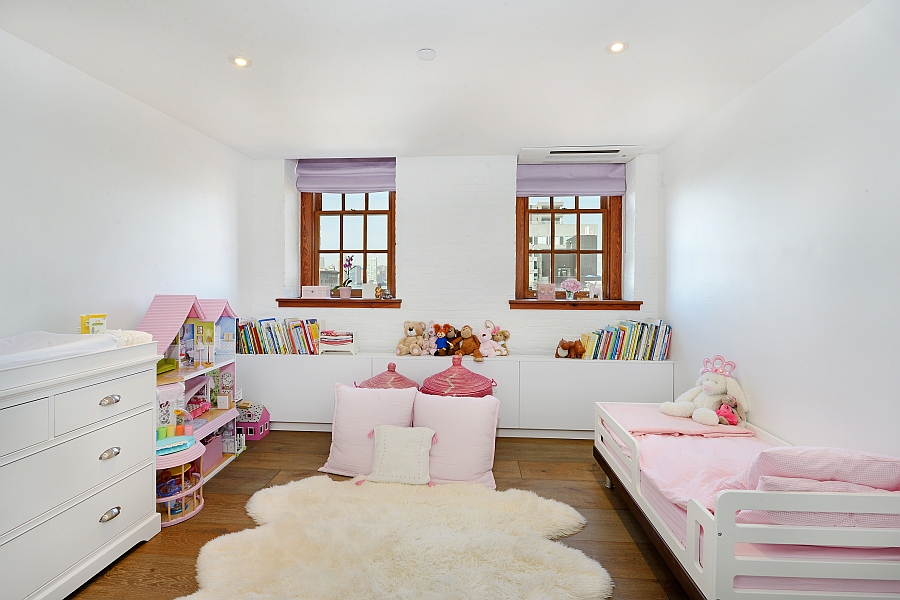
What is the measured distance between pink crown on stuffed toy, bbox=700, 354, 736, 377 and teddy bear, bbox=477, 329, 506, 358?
5.11 feet

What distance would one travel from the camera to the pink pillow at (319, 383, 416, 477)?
9.95 feet

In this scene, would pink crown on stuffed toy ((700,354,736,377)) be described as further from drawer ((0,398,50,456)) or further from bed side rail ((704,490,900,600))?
A: drawer ((0,398,50,456))

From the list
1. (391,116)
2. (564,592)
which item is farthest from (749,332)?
(391,116)

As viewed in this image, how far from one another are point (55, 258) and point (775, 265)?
3683 millimetres

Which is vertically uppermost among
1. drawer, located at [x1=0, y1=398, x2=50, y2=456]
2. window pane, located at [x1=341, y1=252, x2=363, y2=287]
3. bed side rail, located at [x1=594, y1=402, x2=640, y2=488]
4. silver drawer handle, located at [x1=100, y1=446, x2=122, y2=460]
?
window pane, located at [x1=341, y1=252, x2=363, y2=287]

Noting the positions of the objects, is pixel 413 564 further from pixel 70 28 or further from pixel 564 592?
pixel 70 28

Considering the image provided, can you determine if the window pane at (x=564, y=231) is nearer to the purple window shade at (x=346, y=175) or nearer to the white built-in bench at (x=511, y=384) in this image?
the white built-in bench at (x=511, y=384)

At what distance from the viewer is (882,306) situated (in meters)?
1.87

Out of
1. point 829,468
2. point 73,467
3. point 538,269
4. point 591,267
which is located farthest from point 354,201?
point 829,468

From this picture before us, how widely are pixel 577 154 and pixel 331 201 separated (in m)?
2.32

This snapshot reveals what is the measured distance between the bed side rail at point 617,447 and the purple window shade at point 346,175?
2653 mm

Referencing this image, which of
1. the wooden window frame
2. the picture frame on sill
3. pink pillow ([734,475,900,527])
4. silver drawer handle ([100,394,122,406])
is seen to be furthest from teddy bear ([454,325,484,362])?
pink pillow ([734,475,900,527])

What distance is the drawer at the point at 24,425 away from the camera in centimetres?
161

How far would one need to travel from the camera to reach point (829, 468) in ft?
5.29
